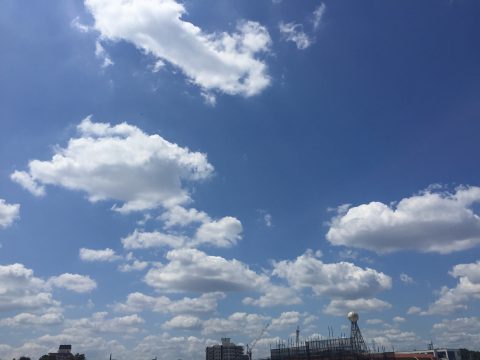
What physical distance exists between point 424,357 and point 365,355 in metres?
24.2

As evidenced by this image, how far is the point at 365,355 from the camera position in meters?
199

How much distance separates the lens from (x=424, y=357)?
196 m
